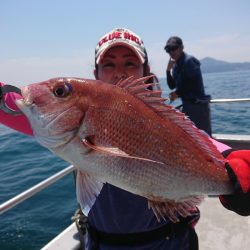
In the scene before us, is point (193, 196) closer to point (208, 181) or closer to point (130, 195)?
point (208, 181)

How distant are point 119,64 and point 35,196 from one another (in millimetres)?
5424

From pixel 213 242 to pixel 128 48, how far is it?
8.62 feet

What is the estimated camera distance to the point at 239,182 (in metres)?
1.56

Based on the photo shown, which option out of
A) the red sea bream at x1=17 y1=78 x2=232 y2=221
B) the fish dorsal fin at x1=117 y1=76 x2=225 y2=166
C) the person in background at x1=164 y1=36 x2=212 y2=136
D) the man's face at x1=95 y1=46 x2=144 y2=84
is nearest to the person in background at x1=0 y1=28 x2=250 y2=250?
the man's face at x1=95 y1=46 x2=144 y2=84

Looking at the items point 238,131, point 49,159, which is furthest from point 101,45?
point 238,131

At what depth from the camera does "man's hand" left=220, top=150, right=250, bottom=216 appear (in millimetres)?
1560

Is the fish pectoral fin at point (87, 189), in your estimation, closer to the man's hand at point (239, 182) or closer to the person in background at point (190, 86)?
the man's hand at point (239, 182)

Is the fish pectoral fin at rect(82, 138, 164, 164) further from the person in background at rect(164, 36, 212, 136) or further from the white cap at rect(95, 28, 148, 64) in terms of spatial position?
the person in background at rect(164, 36, 212, 136)

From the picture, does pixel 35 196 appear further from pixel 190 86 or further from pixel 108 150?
pixel 108 150

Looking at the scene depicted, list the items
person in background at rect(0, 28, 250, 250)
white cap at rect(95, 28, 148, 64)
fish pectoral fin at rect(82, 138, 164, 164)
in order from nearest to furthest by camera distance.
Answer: fish pectoral fin at rect(82, 138, 164, 164)
person in background at rect(0, 28, 250, 250)
white cap at rect(95, 28, 148, 64)

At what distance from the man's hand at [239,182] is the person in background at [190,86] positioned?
14.8 feet

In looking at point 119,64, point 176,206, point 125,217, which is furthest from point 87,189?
point 119,64

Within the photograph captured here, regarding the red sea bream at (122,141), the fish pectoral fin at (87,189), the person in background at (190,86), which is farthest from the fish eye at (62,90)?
the person in background at (190,86)

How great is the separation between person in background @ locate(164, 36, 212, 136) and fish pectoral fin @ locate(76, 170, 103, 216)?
16.2ft
